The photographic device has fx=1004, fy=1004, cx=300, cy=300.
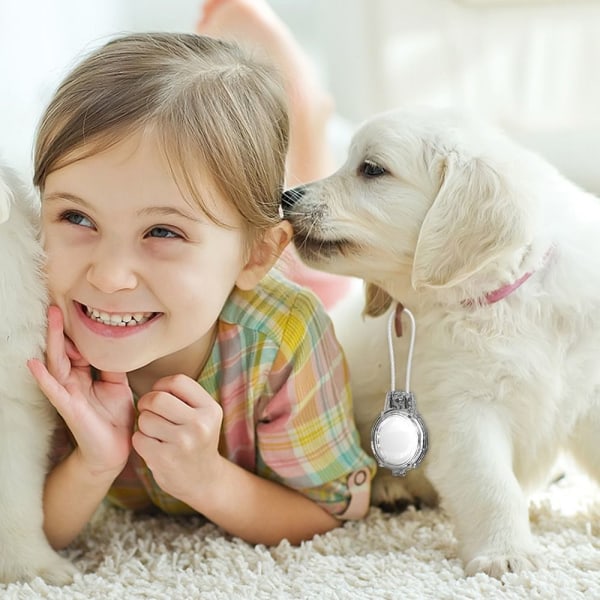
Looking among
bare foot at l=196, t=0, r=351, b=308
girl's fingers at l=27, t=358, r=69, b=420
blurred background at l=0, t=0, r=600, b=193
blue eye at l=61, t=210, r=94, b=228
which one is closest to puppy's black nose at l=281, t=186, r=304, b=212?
blue eye at l=61, t=210, r=94, b=228

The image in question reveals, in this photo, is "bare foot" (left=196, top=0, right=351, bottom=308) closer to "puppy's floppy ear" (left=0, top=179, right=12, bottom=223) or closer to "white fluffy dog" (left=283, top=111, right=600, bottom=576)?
"white fluffy dog" (left=283, top=111, right=600, bottom=576)

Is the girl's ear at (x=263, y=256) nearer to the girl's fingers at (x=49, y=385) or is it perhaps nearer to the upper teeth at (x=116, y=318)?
the upper teeth at (x=116, y=318)

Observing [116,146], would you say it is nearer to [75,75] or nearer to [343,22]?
[75,75]

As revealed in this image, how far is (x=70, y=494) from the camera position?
1.42m

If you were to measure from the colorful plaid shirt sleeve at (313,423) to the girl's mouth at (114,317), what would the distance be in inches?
9.5

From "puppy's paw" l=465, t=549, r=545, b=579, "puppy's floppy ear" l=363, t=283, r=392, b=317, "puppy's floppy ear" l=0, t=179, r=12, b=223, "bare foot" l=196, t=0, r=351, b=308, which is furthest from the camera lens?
"bare foot" l=196, t=0, r=351, b=308

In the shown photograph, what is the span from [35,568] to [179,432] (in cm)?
26

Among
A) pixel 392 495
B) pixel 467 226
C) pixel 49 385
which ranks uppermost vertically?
pixel 467 226

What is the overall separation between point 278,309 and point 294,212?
0.15m

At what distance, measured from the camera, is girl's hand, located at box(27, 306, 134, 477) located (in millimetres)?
1343

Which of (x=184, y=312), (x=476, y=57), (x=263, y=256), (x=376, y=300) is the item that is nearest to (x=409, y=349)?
(x=376, y=300)

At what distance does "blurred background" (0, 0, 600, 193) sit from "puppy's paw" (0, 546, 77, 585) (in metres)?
1.81

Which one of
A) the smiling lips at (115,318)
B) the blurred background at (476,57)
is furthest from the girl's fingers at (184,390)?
the blurred background at (476,57)

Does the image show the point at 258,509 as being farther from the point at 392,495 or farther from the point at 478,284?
the point at 478,284
